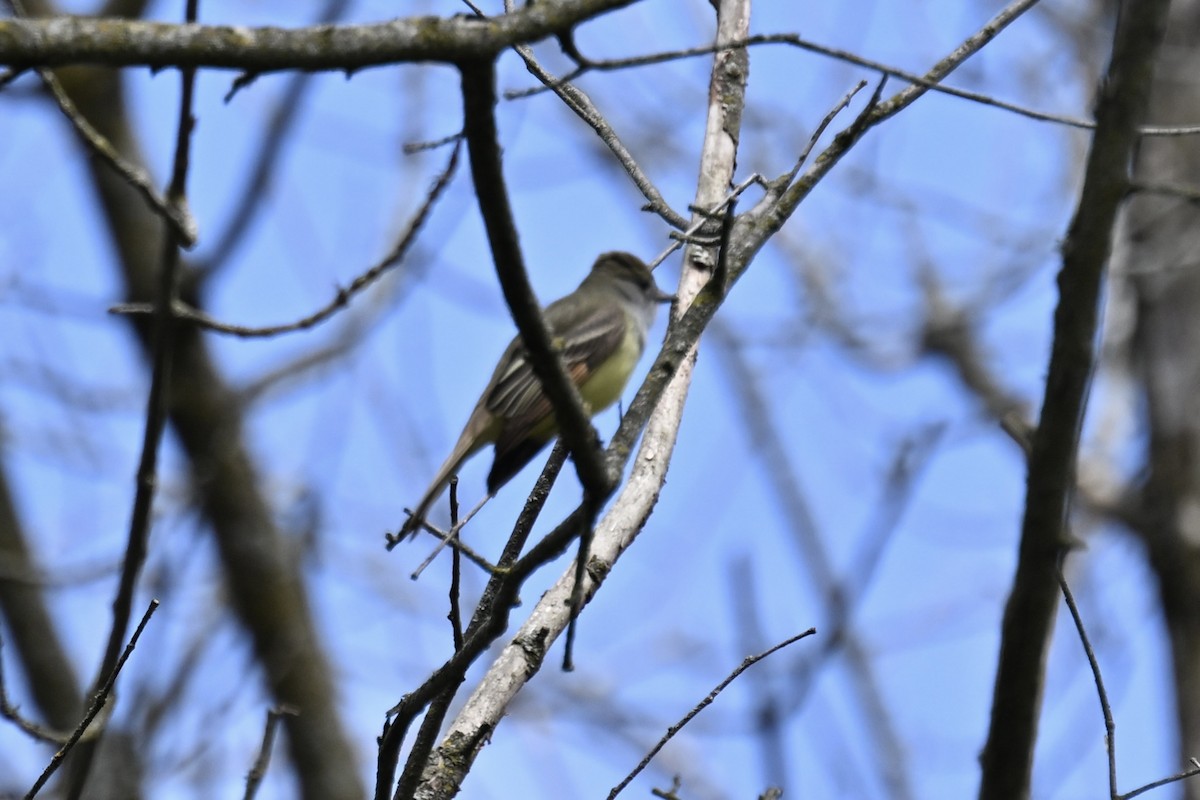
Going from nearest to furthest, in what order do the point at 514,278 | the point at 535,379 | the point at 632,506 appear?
the point at 514,278
the point at 632,506
the point at 535,379

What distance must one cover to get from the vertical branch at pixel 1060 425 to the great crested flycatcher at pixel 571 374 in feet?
8.86

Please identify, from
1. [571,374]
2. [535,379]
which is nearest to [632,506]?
[571,374]

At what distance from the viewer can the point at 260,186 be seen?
272 inches

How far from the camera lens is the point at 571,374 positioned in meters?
4.80

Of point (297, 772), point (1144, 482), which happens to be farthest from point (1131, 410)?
point (297, 772)

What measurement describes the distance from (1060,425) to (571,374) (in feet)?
9.34

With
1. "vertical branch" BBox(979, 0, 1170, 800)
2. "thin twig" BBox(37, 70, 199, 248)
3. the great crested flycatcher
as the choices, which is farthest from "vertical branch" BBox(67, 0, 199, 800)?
"vertical branch" BBox(979, 0, 1170, 800)

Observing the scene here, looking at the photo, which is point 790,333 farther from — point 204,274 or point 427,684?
point 427,684

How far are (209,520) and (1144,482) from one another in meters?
6.31

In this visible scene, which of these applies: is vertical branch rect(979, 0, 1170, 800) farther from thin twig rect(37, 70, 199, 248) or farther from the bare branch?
thin twig rect(37, 70, 199, 248)

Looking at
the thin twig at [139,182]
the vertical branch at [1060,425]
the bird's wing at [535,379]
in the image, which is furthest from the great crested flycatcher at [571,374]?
the vertical branch at [1060,425]

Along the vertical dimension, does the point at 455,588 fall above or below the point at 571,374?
below

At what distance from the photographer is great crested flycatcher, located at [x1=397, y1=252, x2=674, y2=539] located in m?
5.50

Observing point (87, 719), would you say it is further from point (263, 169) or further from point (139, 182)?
point (263, 169)
